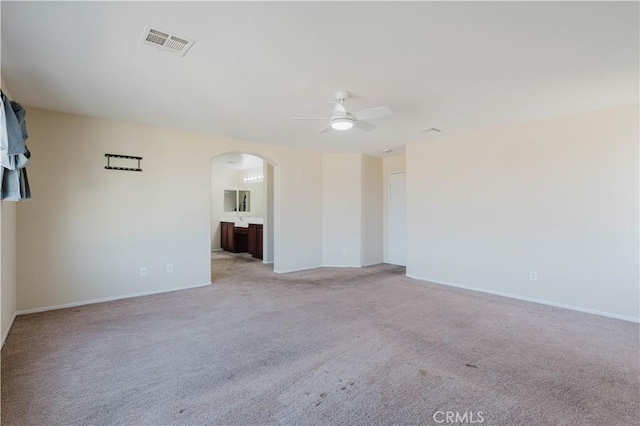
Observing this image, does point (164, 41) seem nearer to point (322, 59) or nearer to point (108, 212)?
point (322, 59)

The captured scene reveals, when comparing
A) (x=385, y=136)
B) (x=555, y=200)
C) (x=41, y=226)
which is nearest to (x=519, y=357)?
(x=555, y=200)

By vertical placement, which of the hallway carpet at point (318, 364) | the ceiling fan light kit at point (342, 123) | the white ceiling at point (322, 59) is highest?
the white ceiling at point (322, 59)

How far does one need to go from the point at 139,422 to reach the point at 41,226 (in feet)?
10.6

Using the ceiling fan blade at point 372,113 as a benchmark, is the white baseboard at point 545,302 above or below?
below

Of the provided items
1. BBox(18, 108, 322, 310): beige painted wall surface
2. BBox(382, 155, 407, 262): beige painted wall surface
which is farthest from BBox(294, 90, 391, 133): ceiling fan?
BBox(382, 155, 407, 262): beige painted wall surface

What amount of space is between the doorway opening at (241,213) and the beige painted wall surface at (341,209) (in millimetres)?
1206

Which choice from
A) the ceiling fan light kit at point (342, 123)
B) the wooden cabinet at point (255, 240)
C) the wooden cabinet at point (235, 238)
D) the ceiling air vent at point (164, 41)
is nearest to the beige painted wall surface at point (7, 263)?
the ceiling air vent at point (164, 41)

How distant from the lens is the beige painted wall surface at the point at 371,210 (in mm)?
6656

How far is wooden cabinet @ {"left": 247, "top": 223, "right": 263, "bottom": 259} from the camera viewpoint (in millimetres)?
7652

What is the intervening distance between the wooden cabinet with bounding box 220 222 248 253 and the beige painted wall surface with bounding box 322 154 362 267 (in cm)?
283

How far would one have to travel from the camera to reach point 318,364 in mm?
2451

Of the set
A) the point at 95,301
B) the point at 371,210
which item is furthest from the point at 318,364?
the point at 371,210

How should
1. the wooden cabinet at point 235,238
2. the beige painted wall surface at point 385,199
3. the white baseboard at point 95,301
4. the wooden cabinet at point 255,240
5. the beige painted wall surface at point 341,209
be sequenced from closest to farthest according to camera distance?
the white baseboard at point 95,301
the beige painted wall surface at point 341,209
the beige painted wall surface at point 385,199
the wooden cabinet at point 255,240
the wooden cabinet at point 235,238

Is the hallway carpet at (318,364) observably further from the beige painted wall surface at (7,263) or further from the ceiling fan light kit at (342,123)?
the ceiling fan light kit at (342,123)
